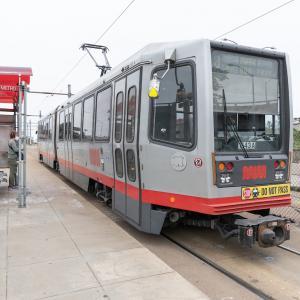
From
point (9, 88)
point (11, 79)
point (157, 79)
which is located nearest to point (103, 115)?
point (157, 79)

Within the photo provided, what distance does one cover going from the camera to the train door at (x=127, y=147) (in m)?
6.09

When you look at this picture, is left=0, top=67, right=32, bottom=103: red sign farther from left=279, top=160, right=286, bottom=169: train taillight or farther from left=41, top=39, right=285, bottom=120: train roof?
left=279, top=160, right=286, bottom=169: train taillight

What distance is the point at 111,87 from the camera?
7.45m

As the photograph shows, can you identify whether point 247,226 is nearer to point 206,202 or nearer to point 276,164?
point 206,202

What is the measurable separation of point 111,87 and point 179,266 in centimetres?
380

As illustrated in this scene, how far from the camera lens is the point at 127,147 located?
6.40 m

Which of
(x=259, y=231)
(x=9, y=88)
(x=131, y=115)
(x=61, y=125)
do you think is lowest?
(x=259, y=231)

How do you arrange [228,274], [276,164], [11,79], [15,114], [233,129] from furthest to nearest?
[15,114] < [11,79] < [276,164] < [233,129] < [228,274]

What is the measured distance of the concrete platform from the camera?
409 centimetres

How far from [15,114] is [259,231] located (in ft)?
30.3

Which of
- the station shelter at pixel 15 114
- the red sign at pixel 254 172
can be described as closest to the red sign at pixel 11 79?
the station shelter at pixel 15 114

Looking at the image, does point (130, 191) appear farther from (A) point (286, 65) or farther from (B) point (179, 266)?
(A) point (286, 65)

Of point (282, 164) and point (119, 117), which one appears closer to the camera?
point (282, 164)

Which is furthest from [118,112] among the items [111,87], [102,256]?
[102,256]
